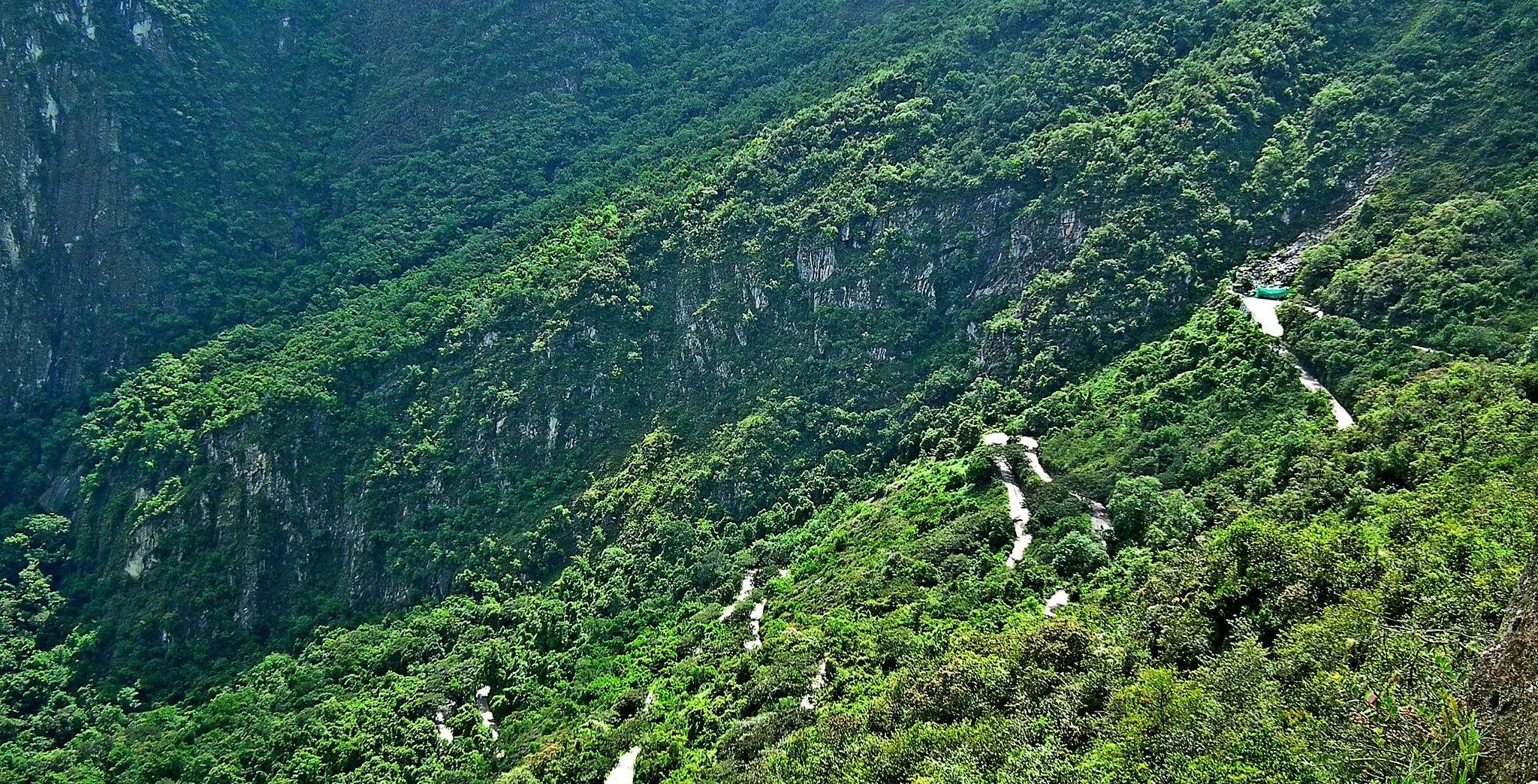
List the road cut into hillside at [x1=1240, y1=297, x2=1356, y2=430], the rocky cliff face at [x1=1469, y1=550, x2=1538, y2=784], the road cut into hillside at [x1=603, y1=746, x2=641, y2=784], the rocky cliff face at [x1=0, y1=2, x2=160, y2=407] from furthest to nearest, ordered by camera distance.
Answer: the rocky cliff face at [x1=0, y1=2, x2=160, y2=407] → the road cut into hillside at [x1=1240, y1=297, x2=1356, y2=430] → the road cut into hillside at [x1=603, y1=746, x2=641, y2=784] → the rocky cliff face at [x1=1469, y1=550, x2=1538, y2=784]

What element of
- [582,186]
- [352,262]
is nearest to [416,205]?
[352,262]

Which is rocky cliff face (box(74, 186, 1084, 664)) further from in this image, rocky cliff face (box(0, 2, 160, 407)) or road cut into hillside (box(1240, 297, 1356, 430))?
rocky cliff face (box(0, 2, 160, 407))

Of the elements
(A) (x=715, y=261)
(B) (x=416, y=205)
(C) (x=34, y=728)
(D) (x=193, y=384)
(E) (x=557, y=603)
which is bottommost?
(E) (x=557, y=603)

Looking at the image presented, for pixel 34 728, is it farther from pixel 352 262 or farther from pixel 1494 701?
pixel 1494 701

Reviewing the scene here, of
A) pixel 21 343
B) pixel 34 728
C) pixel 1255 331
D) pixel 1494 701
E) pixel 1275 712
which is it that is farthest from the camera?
pixel 21 343

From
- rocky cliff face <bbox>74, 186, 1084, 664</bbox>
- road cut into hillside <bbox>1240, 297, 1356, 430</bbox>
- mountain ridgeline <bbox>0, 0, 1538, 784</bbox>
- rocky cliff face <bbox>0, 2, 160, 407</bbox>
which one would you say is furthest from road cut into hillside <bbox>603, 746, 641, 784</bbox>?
rocky cliff face <bbox>0, 2, 160, 407</bbox>

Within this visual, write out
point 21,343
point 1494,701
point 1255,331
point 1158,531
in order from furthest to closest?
point 21,343 → point 1255,331 → point 1158,531 → point 1494,701
